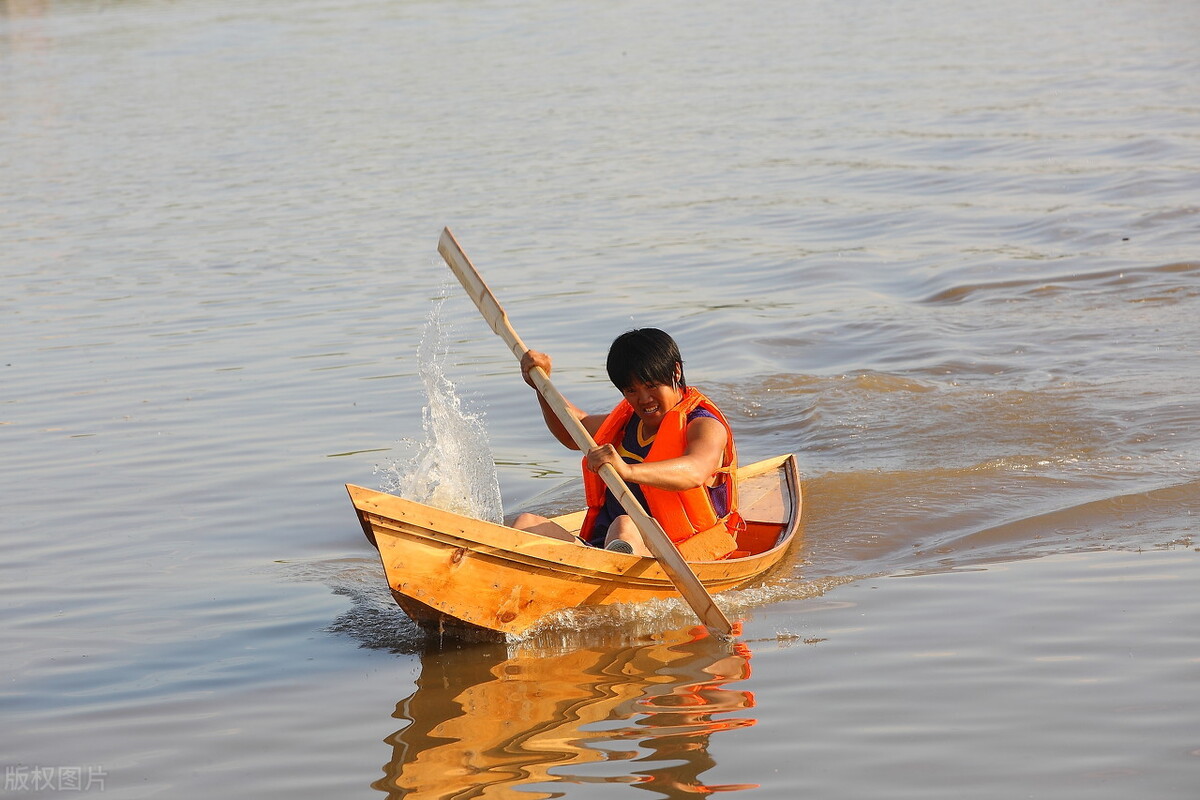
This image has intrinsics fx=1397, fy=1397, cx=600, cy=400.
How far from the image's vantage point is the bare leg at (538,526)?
5.66 m

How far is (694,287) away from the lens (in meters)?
11.0

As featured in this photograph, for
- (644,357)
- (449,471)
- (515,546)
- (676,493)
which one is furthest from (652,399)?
(449,471)

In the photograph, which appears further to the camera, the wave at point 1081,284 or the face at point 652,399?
the wave at point 1081,284

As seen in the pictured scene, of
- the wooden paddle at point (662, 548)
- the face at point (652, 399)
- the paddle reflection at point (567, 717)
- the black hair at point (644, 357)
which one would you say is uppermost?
the black hair at point (644, 357)

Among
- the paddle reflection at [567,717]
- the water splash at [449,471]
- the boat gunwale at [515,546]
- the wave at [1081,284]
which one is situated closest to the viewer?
the paddle reflection at [567,717]

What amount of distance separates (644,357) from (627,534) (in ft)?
2.42

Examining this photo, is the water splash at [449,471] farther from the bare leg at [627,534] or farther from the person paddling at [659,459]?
the bare leg at [627,534]

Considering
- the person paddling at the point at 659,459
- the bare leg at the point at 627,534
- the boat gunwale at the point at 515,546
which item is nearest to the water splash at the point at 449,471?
the person paddling at the point at 659,459

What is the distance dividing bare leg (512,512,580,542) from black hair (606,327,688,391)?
27.9 inches

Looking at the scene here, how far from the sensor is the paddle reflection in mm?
4160

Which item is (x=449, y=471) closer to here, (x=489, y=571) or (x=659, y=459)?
(x=659, y=459)

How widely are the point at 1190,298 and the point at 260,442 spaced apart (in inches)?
256

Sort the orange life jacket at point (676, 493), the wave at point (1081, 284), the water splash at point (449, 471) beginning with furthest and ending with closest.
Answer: the wave at point (1081, 284) < the water splash at point (449, 471) < the orange life jacket at point (676, 493)

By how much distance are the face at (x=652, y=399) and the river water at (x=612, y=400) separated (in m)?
0.80
